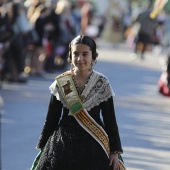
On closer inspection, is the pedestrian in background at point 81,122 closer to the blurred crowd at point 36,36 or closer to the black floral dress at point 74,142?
the black floral dress at point 74,142

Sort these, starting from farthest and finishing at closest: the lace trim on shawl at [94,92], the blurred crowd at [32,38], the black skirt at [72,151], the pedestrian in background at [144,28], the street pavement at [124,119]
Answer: the pedestrian in background at [144,28] → the blurred crowd at [32,38] → the street pavement at [124,119] → the lace trim on shawl at [94,92] → the black skirt at [72,151]

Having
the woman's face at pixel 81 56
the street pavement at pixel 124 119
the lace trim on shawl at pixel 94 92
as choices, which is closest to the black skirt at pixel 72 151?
the lace trim on shawl at pixel 94 92

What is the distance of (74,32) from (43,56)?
1884 mm

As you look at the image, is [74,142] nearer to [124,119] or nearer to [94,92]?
[94,92]

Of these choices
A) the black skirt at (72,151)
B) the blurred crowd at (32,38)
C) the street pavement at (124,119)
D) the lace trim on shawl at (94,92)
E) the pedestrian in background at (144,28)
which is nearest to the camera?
the black skirt at (72,151)

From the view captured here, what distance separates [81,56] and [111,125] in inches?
19.9

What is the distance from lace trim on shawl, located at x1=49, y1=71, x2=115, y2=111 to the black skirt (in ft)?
0.51

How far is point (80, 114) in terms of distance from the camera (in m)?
6.20

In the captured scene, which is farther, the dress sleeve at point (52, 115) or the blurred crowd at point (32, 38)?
the blurred crowd at point (32, 38)

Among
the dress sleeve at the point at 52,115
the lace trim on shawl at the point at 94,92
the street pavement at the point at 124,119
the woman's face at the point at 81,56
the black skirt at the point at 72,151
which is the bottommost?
the street pavement at the point at 124,119

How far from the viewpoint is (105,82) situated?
6.32 m

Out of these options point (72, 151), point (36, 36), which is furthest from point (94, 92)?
point (36, 36)

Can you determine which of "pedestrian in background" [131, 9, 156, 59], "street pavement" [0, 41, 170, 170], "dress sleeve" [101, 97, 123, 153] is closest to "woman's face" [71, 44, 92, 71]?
"dress sleeve" [101, 97, 123, 153]

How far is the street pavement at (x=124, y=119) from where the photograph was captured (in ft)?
33.0
